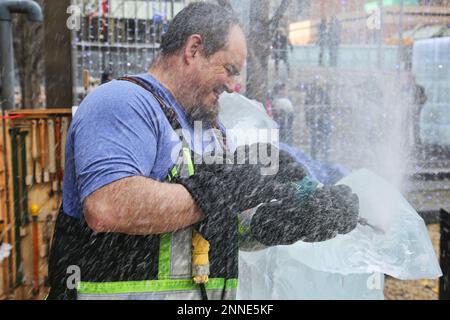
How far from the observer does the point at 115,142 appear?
1.39 metres

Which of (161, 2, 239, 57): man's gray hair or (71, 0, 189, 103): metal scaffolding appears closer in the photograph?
(161, 2, 239, 57): man's gray hair

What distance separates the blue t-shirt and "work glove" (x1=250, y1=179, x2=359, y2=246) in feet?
1.22

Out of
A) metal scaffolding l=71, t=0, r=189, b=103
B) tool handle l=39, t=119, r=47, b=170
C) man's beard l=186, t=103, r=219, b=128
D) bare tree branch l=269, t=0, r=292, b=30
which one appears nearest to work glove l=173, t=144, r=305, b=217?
man's beard l=186, t=103, r=219, b=128

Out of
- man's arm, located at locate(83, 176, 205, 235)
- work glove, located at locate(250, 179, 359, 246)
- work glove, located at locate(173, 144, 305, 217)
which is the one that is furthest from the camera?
work glove, located at locate(250, 179, 359, 246)

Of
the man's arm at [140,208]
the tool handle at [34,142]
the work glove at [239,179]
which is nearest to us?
the man's arm at [140,208]

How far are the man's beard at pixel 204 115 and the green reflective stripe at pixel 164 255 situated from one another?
0.38 m

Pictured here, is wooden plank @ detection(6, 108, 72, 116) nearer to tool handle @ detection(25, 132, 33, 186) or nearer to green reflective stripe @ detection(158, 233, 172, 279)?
tool handle @ detection(25, 132, 33, 186)

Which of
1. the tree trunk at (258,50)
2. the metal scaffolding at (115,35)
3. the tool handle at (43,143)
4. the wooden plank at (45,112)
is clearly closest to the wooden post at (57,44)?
the metal scaffolding at (115,35)

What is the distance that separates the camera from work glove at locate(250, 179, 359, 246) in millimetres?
1675

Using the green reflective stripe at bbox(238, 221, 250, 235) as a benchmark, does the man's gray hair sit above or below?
above

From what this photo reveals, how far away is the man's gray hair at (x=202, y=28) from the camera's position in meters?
1.68
